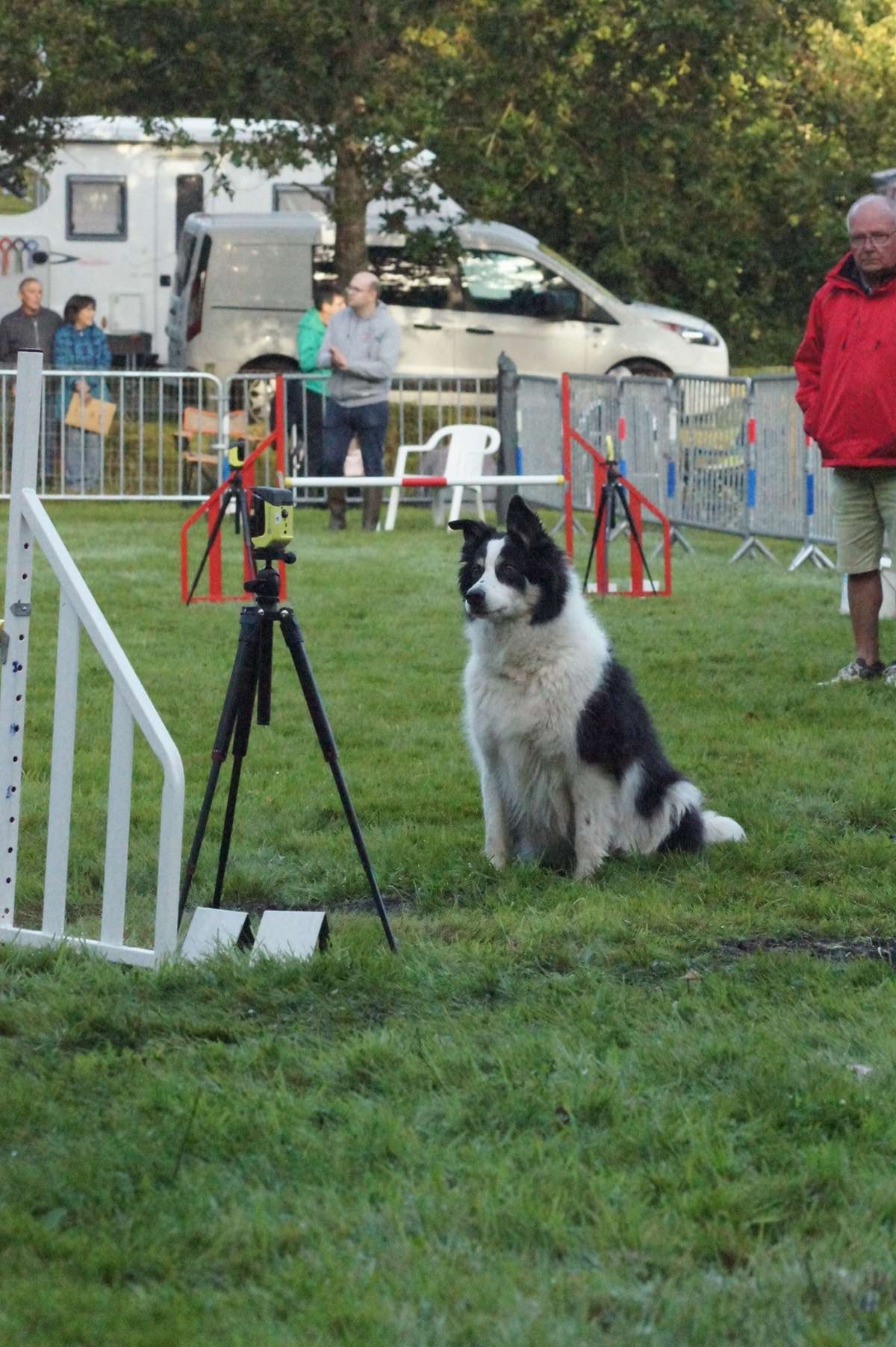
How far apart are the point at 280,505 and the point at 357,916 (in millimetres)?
1357

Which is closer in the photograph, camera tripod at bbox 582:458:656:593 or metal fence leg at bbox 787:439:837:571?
camera tripod at bbox 582:458:656:593

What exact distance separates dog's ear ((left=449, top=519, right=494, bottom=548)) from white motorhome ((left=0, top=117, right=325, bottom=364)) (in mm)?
18851

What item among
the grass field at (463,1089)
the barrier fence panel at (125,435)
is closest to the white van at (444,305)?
the barrier fence panel at (125,435)

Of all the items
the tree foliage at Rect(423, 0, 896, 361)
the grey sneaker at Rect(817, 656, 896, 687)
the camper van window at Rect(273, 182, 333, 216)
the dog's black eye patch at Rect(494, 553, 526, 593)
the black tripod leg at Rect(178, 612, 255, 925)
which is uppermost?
the tree foliage at Rect(423, 0, 896, 361)

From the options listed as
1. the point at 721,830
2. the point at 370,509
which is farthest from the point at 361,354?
the point at 721,830

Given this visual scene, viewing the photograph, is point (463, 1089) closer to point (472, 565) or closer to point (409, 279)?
point (472, 565)

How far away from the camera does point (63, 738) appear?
485 cm

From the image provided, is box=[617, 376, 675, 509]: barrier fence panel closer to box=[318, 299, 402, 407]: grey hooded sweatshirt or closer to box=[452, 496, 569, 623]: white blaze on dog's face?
box=[318, 299, 402, 407]: grey hooded sweatshirt

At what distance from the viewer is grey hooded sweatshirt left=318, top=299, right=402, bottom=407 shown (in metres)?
16.6

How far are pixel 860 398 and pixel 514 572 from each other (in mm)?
3509

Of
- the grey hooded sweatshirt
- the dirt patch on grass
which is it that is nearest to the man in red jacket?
the dirt patch on grass

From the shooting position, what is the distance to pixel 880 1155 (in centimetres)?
357

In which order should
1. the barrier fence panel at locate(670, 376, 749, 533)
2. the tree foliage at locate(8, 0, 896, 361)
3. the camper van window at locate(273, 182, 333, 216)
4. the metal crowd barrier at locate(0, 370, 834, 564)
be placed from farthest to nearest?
the camper van window at locate(273, 182, 333, 216)
the tree foliage at locate(8, 0, 896, 361)
the barrier fence panel at locate(670, 376, 749, 533)
the metal crowd barrier at locate(0, 370, 834, 564)

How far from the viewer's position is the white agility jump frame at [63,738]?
4.67 meters
